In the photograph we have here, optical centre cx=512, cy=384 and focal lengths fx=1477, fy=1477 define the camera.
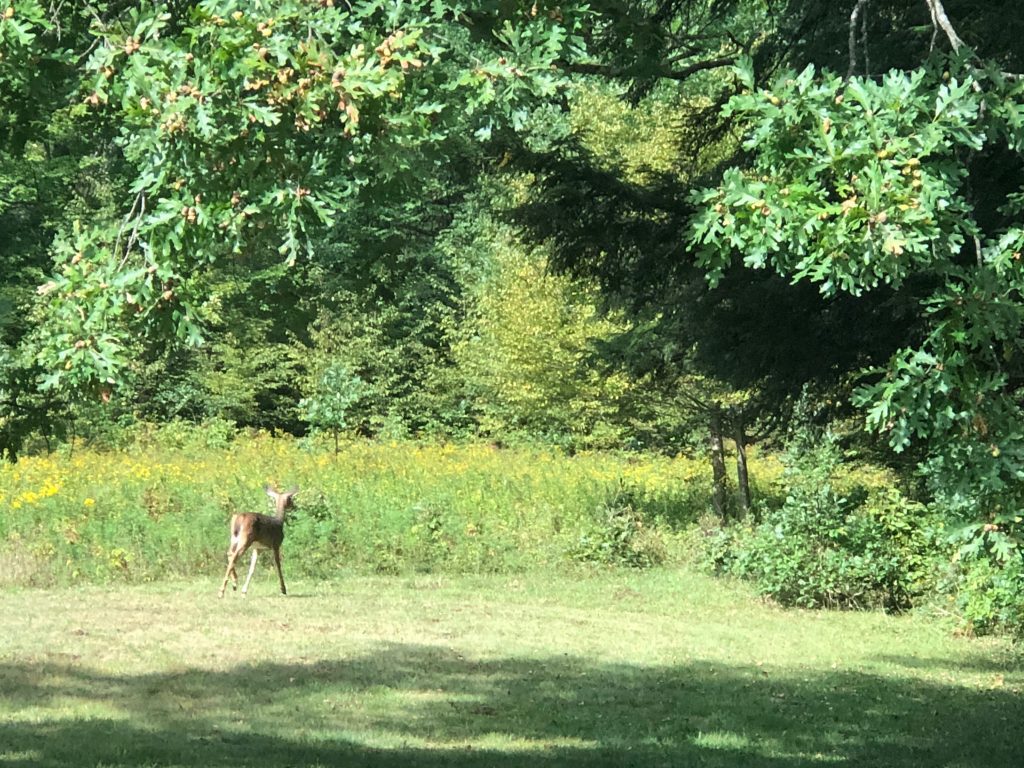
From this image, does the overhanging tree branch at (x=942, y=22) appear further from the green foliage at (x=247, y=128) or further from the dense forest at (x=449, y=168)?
the green foliage at (x=247, y=128)

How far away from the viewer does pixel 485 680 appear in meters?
10.7

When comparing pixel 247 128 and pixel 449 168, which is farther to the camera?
pixel 449 168

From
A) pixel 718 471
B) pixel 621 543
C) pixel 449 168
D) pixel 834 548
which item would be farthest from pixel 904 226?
pixel 718 471

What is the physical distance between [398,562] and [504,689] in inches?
270

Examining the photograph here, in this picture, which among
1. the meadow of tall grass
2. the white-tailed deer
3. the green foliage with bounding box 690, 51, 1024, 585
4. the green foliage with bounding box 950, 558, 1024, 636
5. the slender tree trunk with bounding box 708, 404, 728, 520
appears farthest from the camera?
the slender tree trunk with bounding box 708, 404, 728, 520

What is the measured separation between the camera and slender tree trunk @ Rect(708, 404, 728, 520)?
19641mm

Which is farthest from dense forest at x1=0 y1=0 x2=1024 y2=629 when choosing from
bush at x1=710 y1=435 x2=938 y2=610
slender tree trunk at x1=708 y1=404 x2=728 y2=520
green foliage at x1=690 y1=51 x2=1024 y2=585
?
slender tree trunk at x1=708 y1=404 x2=728 y2=520

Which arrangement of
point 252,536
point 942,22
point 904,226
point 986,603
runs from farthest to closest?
1. point 252,536
2. point 986,603
3. point 942,22
4. point 904,226

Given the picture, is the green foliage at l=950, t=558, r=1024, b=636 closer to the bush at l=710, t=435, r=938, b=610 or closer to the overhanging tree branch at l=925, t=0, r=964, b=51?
the bush at l=710, t=435, r=938, b=610

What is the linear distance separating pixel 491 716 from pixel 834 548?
6511 mm

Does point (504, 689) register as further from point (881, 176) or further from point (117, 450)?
point (117, 450)

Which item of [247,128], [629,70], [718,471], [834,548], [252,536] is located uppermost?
[629,70]

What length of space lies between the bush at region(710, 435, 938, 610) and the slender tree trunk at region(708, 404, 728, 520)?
175 inches

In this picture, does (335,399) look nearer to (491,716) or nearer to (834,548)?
(834,548)
